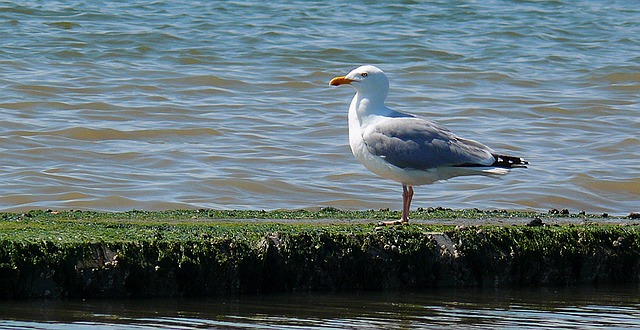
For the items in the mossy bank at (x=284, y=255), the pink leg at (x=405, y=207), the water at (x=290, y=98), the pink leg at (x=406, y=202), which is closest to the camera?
the mossy bank at (x=284, y=255)

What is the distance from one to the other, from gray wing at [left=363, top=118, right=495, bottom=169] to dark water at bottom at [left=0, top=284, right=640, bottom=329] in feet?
4.19

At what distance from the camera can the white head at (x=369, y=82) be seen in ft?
21.7

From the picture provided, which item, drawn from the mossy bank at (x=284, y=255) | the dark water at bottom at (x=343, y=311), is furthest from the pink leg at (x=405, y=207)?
the dark water at bottom at (x=343, y=311)

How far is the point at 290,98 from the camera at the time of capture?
13508 mm

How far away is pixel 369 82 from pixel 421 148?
653 millimetres

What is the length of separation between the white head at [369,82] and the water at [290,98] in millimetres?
2208

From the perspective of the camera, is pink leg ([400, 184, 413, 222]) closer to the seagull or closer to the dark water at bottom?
the seagull

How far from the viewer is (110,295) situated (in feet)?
14.8

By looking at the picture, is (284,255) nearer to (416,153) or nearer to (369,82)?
(416,153)

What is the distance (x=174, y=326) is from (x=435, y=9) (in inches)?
673

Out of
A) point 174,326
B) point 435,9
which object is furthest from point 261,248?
point 435,9

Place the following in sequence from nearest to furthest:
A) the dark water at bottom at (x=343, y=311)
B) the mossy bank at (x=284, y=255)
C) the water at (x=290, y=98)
Answer: the dark water at bottom at (x=343, y=311) < the mossy bank at (x=284, y=255) < the water at (x=290, y=98)

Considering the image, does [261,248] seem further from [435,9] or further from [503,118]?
[435,9]

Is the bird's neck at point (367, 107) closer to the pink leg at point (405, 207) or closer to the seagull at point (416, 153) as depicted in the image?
the seagull at point (416, 153)
